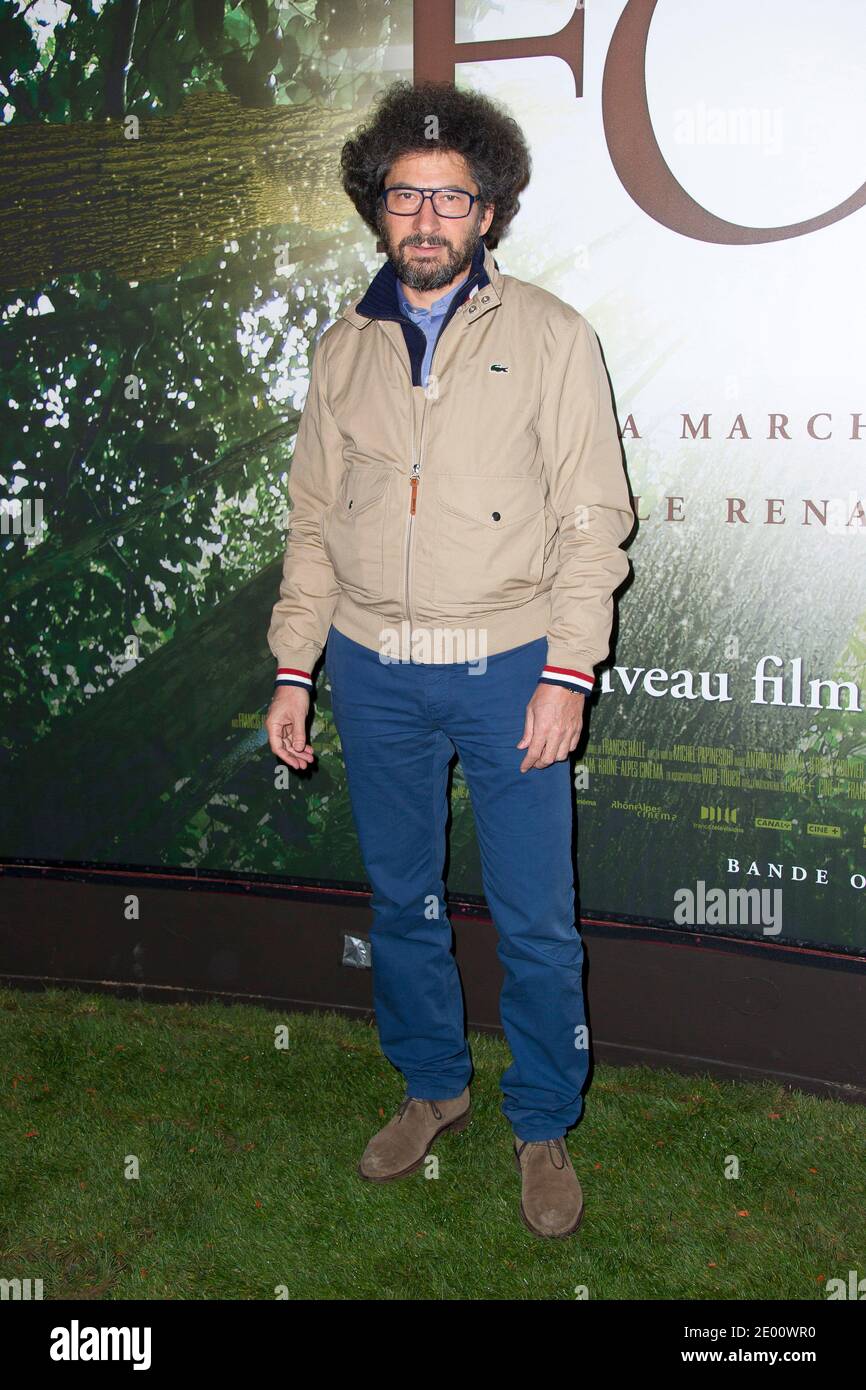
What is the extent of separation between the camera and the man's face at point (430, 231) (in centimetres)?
234

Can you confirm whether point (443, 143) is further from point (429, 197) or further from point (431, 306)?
point (431, 306)

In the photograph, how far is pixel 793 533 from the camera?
2754 millimetres

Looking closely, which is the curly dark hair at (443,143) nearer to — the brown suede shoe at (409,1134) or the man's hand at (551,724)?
the man's hand at (551,724)

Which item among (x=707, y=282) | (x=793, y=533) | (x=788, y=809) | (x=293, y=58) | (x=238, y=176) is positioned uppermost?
(x=293, y=58)

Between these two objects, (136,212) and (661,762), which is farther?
(136,212)

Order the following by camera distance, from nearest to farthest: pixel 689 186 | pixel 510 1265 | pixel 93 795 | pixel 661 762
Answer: pixel 510 1265
pixel 689 186
pixel 661 762
pixel 93 795

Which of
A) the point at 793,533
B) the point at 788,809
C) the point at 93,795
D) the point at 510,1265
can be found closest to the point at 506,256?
the point at 793,533

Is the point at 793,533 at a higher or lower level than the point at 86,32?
lower

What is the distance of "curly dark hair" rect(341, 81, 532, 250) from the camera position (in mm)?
2393

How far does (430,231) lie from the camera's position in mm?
2336

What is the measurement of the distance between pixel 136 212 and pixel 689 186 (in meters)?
1.41

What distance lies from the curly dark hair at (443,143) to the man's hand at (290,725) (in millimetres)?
969

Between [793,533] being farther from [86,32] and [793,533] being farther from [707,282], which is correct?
[86,32]

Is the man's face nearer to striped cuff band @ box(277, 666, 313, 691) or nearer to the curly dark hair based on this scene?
the curly dark hair
